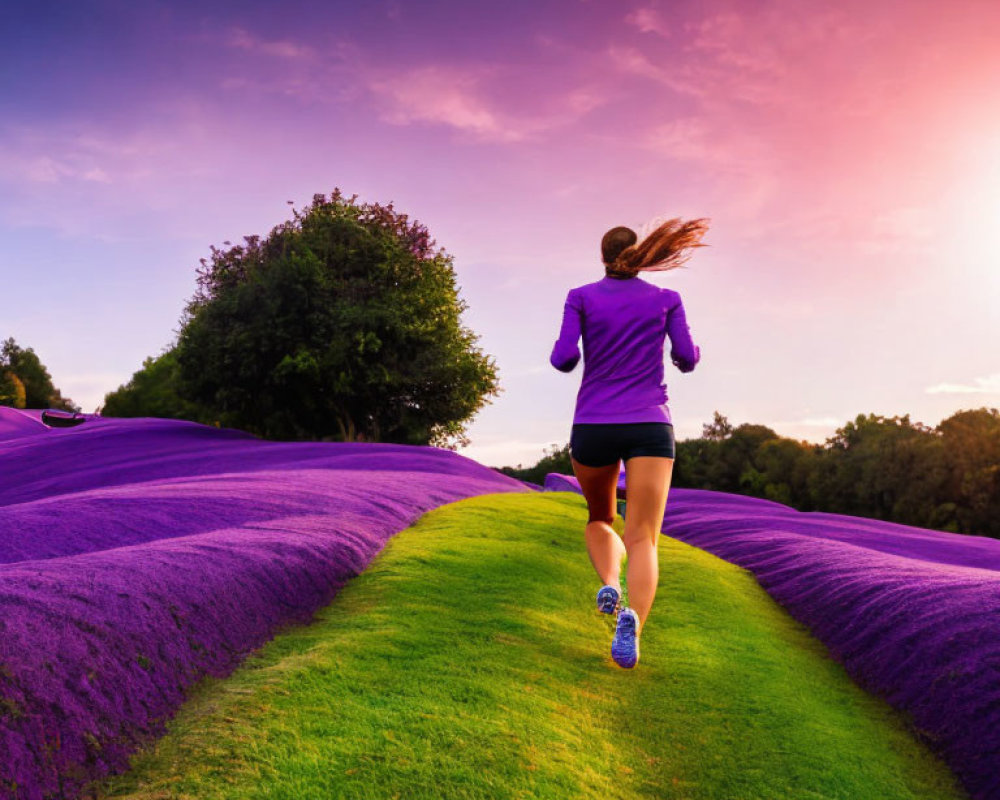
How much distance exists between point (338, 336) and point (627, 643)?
30755 mm

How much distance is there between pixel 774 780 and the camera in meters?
5.69

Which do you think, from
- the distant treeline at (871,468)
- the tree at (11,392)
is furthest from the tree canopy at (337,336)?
the tree at (11,392)

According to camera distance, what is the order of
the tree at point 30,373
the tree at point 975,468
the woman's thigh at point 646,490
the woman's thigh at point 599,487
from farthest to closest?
the tree at point 30,373
the tree at point 975,468
the woman's thigh at point 599,487
the woman's thigh at point 646,490

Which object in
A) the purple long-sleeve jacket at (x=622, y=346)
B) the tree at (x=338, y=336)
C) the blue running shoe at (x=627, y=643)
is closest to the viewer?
the blue running shoe at (x=627, y=643)

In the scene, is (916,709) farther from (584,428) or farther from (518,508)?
(518,508)

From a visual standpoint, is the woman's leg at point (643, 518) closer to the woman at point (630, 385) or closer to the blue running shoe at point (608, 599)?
the woman at point (630, 385)

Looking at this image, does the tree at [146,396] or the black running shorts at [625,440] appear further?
the tree at [146,396]

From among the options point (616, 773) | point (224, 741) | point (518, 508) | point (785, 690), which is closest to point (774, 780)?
point (616, 773)

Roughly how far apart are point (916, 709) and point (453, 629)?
4.44 m

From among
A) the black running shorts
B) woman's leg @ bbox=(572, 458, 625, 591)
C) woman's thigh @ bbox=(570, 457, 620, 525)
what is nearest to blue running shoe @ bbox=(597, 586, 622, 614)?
woman's leg @ bbox=(572, 458, 625, 591)

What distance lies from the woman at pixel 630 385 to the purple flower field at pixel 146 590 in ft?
11.3

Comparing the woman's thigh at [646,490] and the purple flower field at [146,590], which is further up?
the woman's thigh at [646,490]

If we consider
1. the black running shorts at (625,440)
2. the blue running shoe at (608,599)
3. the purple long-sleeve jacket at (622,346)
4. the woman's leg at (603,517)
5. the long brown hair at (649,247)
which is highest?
the long brown hair at (649,247)

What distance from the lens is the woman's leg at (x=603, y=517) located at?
658 cm
